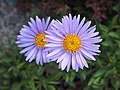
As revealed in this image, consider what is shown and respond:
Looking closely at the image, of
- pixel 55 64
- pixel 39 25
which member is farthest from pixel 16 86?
pixel 39 25

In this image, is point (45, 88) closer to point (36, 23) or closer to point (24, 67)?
point (24, 67)

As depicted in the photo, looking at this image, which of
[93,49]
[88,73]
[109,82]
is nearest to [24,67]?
[88,73]

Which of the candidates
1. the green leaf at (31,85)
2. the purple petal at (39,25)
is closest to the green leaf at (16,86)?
the green leaf at (31,85)

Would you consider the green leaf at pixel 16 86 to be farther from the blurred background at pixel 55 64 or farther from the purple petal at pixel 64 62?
the purple petal at pixel 64 62

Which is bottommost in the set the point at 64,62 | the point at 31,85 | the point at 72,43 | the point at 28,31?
the point at 31,85

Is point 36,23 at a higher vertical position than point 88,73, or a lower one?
higher

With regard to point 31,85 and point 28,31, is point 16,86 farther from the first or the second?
point 28,31

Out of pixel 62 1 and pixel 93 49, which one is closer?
pixel 93 49
